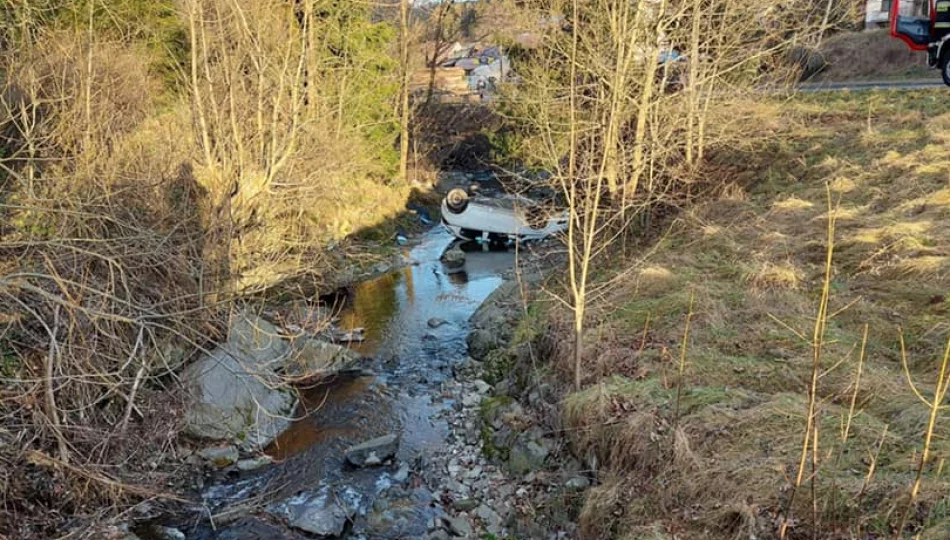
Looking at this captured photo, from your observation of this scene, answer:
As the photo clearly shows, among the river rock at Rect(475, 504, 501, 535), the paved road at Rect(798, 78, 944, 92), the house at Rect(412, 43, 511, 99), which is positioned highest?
the house at Rect(412, 43, 511, 99)

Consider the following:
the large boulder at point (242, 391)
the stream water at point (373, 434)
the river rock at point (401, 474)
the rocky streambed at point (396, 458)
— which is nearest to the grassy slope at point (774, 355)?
the rocky streambed at point (396, 458)

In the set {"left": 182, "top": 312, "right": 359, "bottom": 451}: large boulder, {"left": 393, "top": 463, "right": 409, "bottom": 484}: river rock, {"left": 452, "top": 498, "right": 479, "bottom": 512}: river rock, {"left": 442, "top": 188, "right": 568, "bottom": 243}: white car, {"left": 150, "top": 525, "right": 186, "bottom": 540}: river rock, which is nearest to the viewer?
{"left": 150, "top": 525, "right": 186, "bottom": 540}: river rock

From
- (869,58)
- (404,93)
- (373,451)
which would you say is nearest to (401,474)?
(373,451)

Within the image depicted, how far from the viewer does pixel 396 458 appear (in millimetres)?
7102

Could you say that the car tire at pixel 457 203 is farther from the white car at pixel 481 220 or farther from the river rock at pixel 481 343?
the river rock at pixel 481 343

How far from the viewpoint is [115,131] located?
10.2m

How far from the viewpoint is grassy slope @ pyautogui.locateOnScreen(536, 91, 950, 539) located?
4199mm

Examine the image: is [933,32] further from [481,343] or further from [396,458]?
[396,458]

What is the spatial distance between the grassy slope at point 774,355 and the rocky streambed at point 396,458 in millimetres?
819

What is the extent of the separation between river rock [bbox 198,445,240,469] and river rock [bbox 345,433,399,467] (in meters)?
1.38

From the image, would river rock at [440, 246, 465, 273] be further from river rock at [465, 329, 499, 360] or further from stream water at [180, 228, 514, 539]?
river rock at [465, 329, 499, 360]

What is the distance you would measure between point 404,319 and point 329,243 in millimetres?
4135

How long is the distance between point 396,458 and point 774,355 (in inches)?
173

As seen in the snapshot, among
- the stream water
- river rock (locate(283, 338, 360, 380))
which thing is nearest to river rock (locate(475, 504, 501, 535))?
the stream water
